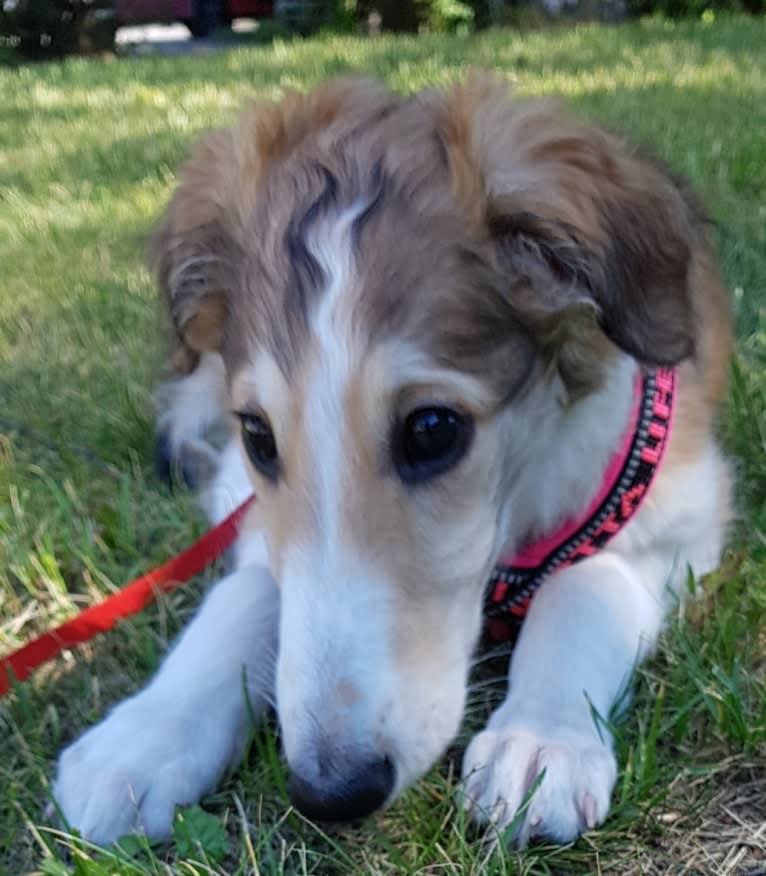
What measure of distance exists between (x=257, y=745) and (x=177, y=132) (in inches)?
261

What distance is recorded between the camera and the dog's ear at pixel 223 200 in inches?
94.6

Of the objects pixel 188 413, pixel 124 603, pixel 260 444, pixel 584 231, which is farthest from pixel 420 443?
pixel 188 413

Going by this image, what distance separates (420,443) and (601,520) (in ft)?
2.34

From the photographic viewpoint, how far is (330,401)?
1980 mm

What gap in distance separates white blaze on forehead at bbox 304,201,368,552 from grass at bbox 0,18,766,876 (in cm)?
50

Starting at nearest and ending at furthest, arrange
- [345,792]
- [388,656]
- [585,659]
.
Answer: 1. [345,792]
2. [388,656]
3. [585,659]

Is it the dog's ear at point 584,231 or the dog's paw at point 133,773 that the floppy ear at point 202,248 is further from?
the dog's paw at point 133,773

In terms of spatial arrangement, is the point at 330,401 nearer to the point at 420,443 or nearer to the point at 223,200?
the point at 420,443

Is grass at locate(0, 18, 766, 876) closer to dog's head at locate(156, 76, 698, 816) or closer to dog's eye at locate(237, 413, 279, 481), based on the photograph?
dog's head at locate(156, 76, 698, 816)

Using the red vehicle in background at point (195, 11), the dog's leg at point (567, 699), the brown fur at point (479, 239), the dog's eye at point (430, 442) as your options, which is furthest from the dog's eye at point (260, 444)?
the red vehicle in background at point (195, 11)

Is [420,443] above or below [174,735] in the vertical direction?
above

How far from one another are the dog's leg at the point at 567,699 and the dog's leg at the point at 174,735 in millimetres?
485

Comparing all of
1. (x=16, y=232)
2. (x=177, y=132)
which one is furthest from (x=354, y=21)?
(x=16, y=232)

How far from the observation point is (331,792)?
1786 millimetres
